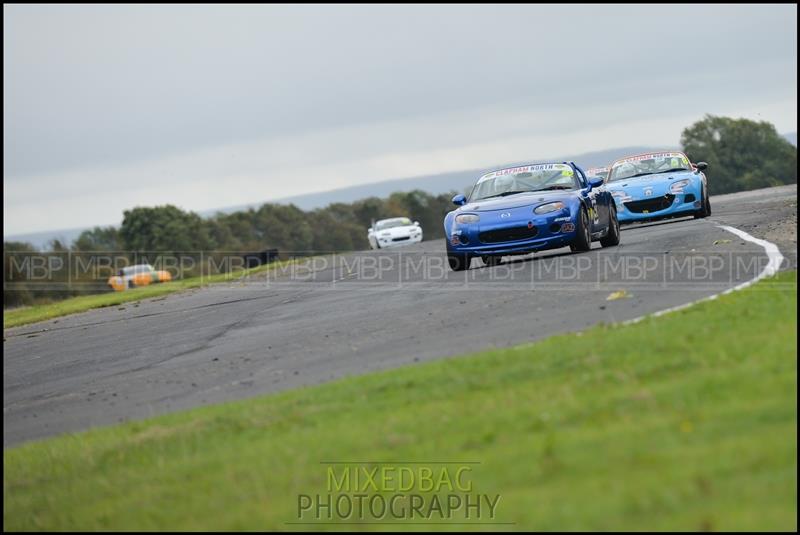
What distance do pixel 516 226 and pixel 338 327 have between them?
196 inches

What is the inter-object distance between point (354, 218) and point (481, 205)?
9356cm

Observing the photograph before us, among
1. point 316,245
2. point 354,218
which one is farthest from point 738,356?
point 354,218

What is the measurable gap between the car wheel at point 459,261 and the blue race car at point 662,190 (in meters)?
8.15

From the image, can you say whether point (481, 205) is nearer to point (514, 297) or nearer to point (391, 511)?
point (514, 297)

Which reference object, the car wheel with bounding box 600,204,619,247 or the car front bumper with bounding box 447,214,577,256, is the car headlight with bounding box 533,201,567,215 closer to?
the car front bumper with bounding box 447,214,577,256

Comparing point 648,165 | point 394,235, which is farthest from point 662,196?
point 394,235

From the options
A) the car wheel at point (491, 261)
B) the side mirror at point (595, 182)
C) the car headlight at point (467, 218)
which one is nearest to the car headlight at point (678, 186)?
the side mirror at point (595, 182)

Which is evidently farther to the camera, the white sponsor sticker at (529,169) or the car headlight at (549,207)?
the white sponsor sticker at (529,169)

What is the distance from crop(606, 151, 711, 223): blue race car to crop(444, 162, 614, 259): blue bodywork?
24.8ft

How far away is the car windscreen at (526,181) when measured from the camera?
19.0 m

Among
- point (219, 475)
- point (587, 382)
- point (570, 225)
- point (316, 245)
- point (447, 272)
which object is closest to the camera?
point (219, 475)

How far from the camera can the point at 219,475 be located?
6.68 m

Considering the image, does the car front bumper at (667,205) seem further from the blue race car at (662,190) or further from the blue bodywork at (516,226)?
the blue bodywork at (516,226)

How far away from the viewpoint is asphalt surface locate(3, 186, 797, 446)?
10305 mm
